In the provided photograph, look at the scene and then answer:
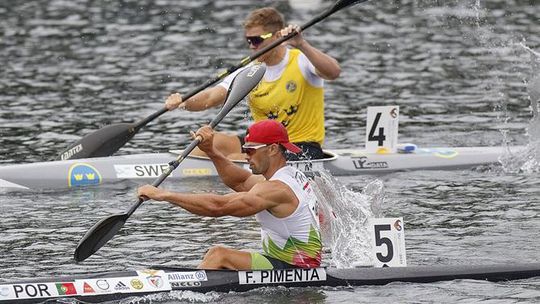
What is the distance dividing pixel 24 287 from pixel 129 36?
65.5 feet

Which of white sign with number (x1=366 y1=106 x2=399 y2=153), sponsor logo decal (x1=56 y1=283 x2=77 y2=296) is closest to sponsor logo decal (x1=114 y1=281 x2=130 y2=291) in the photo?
sponsor logo decal (x1=56 y1=283 x2=77 y2=296)

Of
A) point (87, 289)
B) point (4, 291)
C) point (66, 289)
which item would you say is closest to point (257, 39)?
point (87, 289)

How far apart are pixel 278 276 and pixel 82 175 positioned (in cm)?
635

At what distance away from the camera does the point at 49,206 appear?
1742 cm

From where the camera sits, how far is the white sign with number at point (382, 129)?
18.4 metres

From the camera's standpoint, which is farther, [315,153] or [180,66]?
[180,66]

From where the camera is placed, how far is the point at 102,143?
18.2 metres

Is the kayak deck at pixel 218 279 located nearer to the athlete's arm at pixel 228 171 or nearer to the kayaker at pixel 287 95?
the athlete's arm at pixel 228 171

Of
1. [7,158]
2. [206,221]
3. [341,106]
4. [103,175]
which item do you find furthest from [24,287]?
[341,106]

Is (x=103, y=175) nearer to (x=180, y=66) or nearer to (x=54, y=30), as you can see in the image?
(x=180, y=66)

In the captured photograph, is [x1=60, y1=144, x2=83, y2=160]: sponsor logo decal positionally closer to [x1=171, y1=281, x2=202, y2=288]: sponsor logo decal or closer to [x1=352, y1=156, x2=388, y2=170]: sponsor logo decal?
[x1=352, y1=156, x2=388, y2=170]: sponsor logo decal

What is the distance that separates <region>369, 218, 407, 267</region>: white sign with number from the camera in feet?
43.0

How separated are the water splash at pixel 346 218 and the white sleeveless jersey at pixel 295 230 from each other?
2.61ft

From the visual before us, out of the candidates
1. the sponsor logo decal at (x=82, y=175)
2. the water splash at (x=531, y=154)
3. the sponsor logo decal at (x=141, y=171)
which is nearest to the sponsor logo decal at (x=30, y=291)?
the sponsor logo decal at (x=82, y=175)
